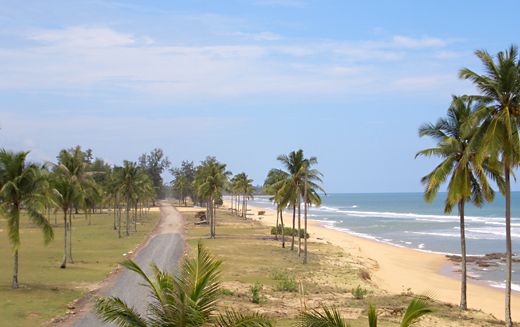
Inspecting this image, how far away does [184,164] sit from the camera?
117 metres

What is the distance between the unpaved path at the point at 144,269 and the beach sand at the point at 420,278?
484 inches

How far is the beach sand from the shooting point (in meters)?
21.5

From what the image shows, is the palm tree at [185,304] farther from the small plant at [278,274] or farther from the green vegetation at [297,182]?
the green vegetation at [297,182]

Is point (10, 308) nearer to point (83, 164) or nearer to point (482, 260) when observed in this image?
point (83, 164)

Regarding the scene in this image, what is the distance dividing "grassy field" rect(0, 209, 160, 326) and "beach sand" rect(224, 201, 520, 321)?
15266 mm

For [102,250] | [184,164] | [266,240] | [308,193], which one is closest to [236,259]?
[308,193]

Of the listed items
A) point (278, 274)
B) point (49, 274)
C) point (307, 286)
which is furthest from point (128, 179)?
point (307, 286)

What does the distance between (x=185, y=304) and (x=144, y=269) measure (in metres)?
16.7

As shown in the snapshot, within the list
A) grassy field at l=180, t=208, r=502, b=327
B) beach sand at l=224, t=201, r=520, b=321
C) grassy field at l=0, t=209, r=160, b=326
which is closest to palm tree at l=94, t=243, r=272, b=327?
grassy field at l=180, t=208, r=502, b=327

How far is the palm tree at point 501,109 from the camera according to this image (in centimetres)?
1252

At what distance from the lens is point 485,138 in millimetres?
12781

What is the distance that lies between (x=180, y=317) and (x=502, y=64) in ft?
41.5

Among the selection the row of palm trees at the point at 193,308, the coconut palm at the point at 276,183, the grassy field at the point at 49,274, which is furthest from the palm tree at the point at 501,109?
the coconut palm at the point at 276,183

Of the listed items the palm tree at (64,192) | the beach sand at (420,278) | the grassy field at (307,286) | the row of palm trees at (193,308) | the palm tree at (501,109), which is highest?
the palm tree at (501,109)
